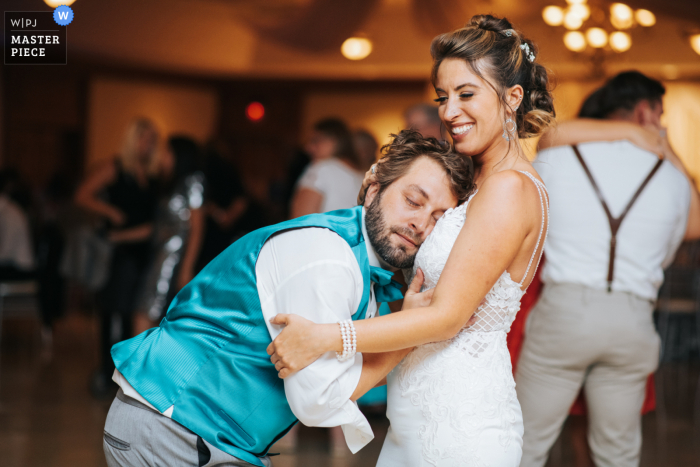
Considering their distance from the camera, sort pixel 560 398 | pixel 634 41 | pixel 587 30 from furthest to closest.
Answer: pixel 634 41 < pixel 587 30 < pixel 560 398

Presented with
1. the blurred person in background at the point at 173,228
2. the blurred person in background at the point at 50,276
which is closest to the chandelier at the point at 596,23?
the blurred person in background at the point at 173,228

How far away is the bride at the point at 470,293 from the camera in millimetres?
1482

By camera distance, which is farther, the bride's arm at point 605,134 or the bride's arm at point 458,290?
the bride's arm at point 605,134

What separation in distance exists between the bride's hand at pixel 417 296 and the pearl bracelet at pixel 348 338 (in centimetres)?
20

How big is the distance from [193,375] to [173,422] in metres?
0.12

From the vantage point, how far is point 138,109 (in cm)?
1077

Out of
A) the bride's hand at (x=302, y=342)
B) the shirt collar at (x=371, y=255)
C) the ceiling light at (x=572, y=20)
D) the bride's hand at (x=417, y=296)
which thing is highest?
the ceiling light at (x=572, y=20)

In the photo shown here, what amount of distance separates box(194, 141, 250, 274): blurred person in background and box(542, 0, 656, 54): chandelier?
3.89 metres

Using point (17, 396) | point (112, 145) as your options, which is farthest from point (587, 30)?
point (112, 145)

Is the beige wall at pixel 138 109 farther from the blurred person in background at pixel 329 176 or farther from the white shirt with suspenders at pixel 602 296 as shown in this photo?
the white shirt with suspenders at pixel 602 296

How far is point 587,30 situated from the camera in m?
6.68

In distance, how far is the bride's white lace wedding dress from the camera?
159cm

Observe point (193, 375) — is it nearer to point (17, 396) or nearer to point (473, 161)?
point (473, 161)

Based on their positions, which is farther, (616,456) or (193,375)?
(616,456)
